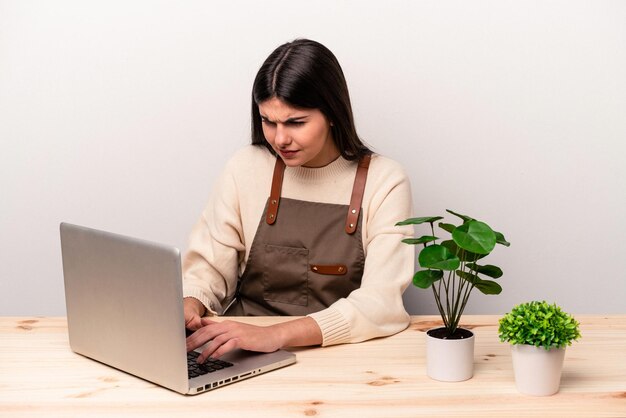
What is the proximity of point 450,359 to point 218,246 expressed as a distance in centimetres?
80

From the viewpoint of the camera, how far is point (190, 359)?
5.12 feet

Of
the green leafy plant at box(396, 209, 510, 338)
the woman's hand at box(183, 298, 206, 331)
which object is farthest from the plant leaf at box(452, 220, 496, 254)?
the woman's hand at box(183, 298, 206, 331)

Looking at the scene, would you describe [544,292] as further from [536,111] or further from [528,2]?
[528,2]

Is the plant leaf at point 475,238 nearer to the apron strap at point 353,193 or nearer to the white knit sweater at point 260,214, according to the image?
the white knit sweater at point 260,214

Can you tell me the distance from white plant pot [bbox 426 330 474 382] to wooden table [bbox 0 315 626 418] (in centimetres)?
2

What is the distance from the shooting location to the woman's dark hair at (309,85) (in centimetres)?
195

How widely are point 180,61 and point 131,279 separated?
111cm

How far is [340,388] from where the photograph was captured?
1.46 m

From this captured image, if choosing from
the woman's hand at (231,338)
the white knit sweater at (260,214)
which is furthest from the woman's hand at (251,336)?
the white knit sweater at (260,214)

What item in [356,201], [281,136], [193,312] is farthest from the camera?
[356,201]

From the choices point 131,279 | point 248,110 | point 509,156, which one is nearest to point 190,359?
point 131,279

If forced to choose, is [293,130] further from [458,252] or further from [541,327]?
[541,327]

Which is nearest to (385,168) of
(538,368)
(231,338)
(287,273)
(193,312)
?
(287,273)

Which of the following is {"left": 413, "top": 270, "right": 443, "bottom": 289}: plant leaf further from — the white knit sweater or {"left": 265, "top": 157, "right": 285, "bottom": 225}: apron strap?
{"left": 265, "top": 157, "right": 285, "bottom": 225}: apron strap
